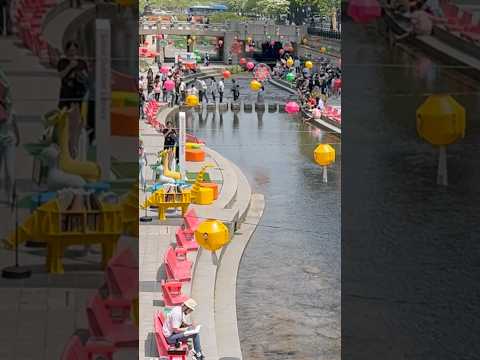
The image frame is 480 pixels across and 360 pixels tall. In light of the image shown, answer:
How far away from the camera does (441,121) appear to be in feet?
12.4

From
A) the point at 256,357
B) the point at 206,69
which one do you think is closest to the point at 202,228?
the point at 256,357

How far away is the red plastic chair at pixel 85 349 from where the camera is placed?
12.0 feet

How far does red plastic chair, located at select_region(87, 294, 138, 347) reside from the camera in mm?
3643

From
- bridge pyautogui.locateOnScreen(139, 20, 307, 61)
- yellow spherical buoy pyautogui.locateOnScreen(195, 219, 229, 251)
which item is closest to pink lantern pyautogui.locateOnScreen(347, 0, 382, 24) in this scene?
yellow spherical buoy pyautogui.locateOnScreen(195, 219, 229, 251)

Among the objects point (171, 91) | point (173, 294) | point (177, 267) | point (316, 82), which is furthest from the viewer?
point (316, 82)

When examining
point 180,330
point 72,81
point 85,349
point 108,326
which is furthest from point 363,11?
point 180,330

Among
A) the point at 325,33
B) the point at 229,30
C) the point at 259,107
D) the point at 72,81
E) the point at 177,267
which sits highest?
the point at 72,81

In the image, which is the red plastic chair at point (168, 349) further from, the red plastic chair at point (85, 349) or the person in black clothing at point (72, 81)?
the person in black clothing at point (72, 81)

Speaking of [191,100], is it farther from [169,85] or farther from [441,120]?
[441,120]

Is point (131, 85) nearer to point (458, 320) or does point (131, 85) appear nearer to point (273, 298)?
point (458, 320)

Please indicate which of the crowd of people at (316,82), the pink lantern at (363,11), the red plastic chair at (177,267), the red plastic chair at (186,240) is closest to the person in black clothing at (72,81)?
the pink lantern at (363,11)

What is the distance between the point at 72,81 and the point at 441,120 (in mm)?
1310

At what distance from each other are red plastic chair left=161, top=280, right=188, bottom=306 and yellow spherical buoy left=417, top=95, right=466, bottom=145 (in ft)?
16.3

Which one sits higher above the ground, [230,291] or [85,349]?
[85,349]
